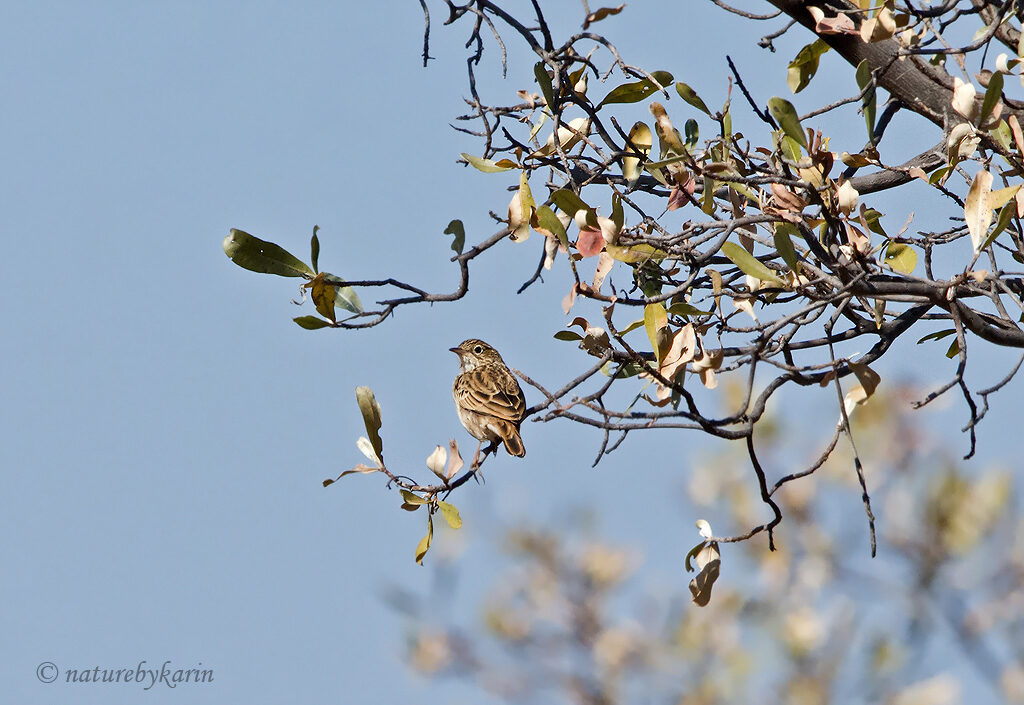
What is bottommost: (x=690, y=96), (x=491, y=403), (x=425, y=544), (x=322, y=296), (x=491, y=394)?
(x=425, y=544)

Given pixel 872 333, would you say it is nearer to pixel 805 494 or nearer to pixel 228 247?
pixel 228 247

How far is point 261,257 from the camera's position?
12.7ft

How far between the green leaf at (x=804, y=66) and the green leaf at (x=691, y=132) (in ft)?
1.38

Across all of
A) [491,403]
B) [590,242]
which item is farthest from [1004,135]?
[491,403]

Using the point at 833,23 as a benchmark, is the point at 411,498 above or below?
below

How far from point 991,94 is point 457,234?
6.20 ft

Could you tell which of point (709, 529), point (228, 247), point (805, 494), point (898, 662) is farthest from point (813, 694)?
point (228, 247)

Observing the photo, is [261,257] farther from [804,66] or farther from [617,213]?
[804,66]

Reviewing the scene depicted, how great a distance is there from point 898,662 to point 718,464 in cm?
197

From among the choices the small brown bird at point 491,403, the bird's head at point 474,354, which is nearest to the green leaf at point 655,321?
the small brown bird at point 491,403

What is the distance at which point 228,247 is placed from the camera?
3768mm

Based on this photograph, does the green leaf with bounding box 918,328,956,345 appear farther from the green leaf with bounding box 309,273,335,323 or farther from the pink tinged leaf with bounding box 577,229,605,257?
the green leaf with bounding box 309,273,335,323

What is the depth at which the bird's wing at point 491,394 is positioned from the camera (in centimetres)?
672

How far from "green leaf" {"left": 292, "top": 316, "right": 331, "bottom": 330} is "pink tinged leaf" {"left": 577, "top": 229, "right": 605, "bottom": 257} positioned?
101 centimetres
